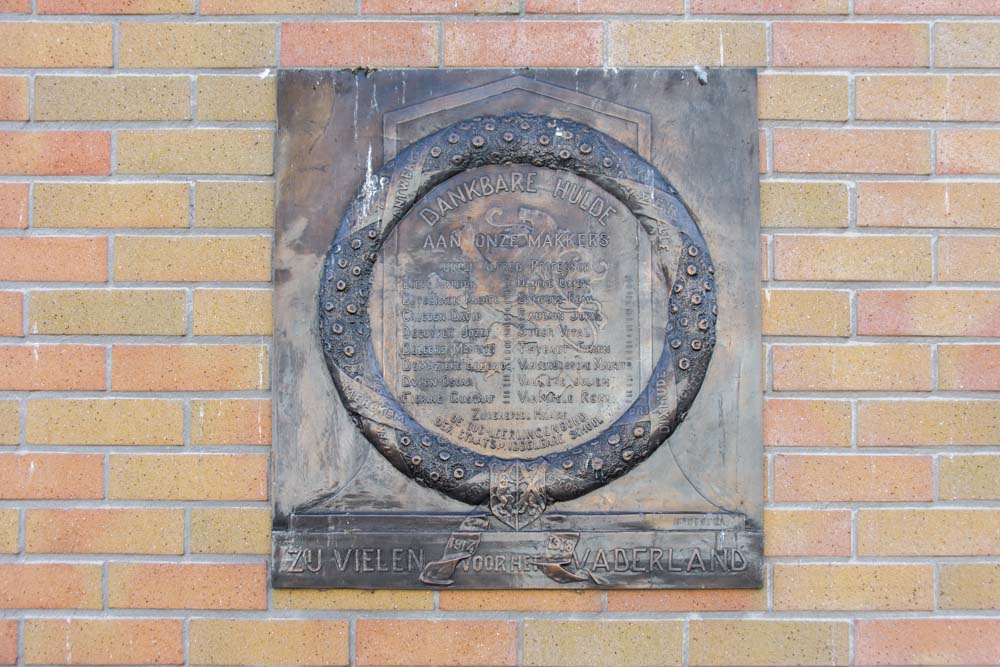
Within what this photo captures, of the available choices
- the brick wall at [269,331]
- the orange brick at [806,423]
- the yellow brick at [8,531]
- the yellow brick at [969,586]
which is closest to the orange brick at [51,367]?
the brick wall at [269,331]

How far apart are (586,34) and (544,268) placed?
0.58 meters

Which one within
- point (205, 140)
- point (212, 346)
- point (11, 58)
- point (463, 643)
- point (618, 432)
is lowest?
point (463, 643)

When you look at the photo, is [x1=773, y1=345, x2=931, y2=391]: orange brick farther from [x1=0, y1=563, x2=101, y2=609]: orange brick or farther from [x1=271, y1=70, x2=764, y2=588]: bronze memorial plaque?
[x1=0, y1=563, x2=101, y2=609]: orange brick

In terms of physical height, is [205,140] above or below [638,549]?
above

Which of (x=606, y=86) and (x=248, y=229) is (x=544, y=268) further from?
(x=248, y=229)

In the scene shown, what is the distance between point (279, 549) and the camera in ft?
7.36

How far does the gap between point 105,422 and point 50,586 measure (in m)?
0.41

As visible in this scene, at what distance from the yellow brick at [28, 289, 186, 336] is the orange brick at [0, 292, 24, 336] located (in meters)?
0.02

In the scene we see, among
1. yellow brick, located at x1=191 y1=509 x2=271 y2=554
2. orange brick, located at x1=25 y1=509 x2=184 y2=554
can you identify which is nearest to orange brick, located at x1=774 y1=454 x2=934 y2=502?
yellow brick, located at x1=191 y1=509 x2=271 y2=554

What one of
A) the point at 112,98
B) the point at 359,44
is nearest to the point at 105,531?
the point at 112,98

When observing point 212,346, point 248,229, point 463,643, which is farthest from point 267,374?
point 463,643

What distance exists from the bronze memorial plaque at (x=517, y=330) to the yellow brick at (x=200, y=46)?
0.40ft

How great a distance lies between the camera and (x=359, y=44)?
233 cm

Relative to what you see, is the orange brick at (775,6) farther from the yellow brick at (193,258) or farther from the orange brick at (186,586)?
the orange brick at (186,586)
